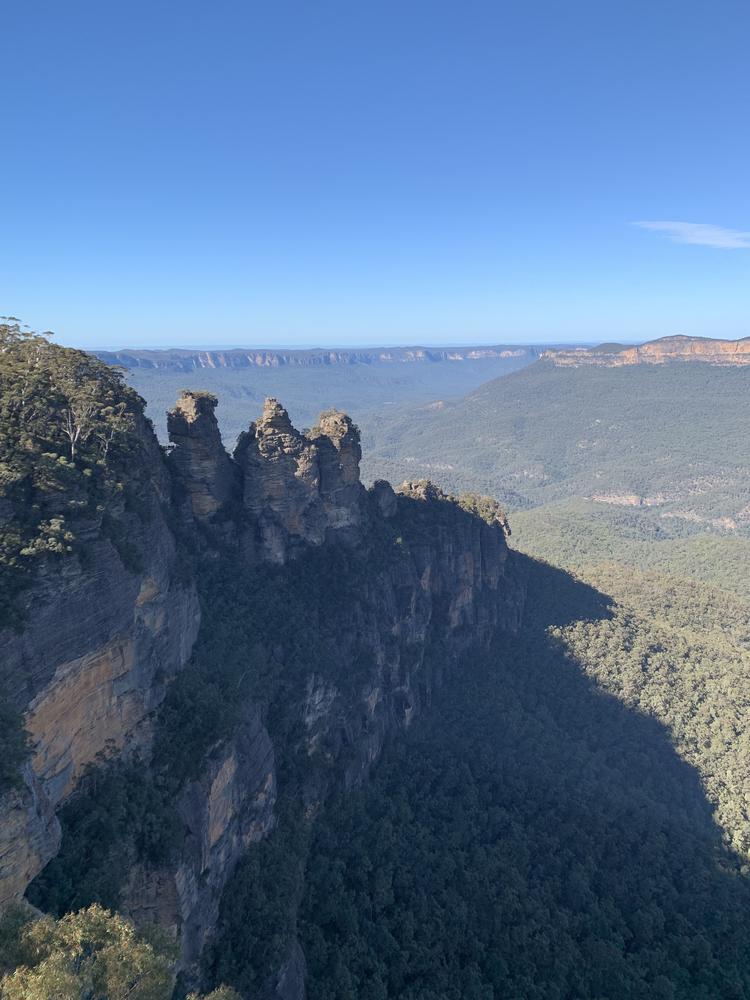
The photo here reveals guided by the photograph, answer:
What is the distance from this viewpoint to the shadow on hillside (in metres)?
31.8

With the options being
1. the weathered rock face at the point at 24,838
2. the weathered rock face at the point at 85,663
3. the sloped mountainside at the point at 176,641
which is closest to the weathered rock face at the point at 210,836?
the sloped mountainside at the point at 176,641

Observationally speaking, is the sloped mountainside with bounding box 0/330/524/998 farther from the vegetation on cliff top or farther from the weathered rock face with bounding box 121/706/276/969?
the vegetation on cliff top

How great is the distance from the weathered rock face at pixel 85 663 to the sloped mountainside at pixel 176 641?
0.09 m

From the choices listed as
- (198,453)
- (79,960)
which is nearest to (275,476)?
(198,453)

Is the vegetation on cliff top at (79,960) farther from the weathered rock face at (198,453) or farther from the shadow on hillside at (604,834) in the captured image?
the weathered rock face at (198,453)

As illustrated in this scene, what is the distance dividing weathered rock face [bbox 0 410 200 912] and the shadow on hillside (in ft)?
86.7

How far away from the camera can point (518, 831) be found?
136ft

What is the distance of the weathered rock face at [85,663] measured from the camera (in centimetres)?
1991

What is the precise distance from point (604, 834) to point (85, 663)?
127 ft

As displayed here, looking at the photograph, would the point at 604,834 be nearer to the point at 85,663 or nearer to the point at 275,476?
the point at 275,476

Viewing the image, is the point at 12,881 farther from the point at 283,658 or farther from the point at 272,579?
the point at 272,579

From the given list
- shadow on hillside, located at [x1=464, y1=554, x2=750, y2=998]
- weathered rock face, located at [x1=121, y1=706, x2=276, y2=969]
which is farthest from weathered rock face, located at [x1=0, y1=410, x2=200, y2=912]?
shadow on hillside, located at [x1=464, y1=554, x2=750, y2=998]

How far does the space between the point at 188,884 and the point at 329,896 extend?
455 inches

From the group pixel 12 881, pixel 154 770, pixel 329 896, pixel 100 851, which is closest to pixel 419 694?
pixel 329 896
